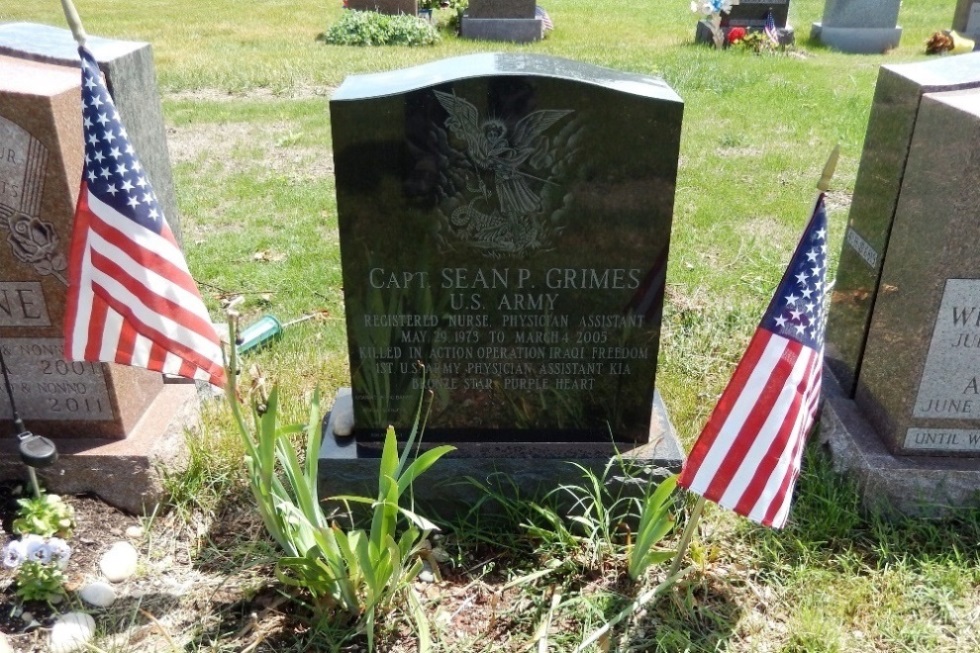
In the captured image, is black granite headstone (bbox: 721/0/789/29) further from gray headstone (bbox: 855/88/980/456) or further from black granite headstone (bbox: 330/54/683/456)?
black granite headstone (bbox: 330/54/683/456)

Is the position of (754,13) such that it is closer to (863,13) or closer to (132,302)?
(863,13)

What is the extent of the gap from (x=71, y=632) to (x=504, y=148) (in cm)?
224

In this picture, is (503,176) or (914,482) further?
(914,482)

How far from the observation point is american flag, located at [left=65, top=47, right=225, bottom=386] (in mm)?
2660

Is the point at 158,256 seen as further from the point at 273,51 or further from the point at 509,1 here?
the point at 509,1

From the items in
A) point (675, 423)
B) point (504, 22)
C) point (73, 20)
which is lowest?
point (675, 423)

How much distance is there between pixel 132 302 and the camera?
8.91 ft

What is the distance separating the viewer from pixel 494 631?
9.49 ft

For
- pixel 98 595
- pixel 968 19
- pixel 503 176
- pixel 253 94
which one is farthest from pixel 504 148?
pixel 968 19

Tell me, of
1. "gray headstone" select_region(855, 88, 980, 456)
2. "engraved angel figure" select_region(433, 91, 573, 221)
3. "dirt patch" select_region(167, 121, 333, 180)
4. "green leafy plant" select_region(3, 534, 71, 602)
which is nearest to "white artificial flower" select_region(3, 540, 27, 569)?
"green leafy plant" select_region(3, 534, 71, 602)

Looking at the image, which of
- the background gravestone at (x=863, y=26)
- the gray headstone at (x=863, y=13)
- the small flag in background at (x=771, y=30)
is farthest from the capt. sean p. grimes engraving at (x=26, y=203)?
the gray headstone at (x=863, y=13)

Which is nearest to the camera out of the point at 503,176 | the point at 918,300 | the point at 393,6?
the point at 503,176

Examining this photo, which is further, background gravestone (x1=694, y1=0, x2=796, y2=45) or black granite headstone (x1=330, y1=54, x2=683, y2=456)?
background gravestone (x1=694, y1=0, x2=796, y2=45)

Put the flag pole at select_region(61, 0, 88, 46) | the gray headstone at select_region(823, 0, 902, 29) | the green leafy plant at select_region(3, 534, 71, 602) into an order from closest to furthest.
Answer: the flag pole at select_region(61, 0, 88, 46) → the green leafy plant at select_region(3, 534, 71, 602) → the gray headstone at select_region(823, 0, 902, 29)
